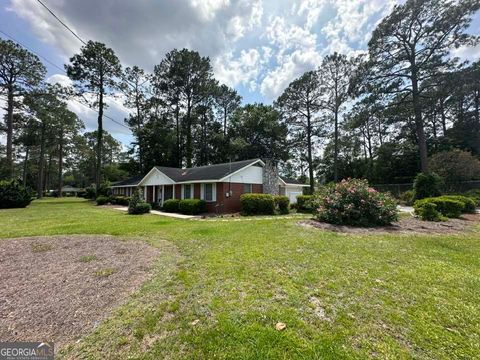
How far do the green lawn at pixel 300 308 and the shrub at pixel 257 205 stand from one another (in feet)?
31.3

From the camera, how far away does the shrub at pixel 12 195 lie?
59.1 ft

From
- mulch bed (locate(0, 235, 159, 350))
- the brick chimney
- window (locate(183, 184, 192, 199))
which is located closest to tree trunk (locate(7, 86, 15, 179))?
window (locate(183, 184, 192, 199))

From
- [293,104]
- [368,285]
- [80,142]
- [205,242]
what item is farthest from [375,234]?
[80,142]

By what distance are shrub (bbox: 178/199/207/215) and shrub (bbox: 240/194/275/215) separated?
125 inches

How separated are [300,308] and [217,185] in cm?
1406

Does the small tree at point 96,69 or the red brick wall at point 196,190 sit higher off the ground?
the small tree at point 96,69

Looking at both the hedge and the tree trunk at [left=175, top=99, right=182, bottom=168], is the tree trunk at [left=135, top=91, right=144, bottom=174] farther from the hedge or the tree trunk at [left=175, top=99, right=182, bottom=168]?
the hedge

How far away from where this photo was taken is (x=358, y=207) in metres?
9.86

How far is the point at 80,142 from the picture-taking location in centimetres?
4178

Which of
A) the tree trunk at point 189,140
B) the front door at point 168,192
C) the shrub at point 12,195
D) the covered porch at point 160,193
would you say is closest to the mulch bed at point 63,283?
the covered porch at point 160,193

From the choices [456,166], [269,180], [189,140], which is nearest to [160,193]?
[269,180]

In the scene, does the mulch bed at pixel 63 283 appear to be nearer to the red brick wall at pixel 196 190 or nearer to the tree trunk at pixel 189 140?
the red brick wall at pixel 196 190

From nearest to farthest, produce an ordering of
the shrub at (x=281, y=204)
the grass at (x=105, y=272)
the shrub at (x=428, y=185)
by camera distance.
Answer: the grass at (x=105, y=272) → the shrub at (x=281, y=204) → the shrub at (x=428, y=185)

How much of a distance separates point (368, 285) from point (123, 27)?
13649 mm
